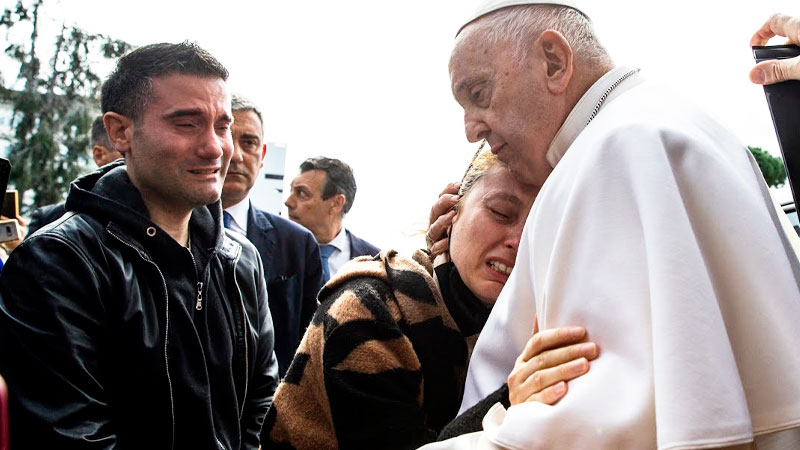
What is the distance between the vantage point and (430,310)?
6.59ft

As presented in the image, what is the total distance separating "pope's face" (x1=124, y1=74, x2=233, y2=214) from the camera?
279 cm

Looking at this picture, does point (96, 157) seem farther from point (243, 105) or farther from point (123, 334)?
point (123, 334)

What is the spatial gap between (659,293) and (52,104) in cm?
1388

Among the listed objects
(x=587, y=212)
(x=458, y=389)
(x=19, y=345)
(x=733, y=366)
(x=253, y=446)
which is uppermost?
(x=587, y=212)

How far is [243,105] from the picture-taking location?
4570 millimetres

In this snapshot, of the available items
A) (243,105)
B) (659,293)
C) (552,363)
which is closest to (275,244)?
(243,105)

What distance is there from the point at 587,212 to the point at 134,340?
1.70m

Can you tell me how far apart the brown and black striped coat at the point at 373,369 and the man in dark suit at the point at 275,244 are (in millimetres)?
2132

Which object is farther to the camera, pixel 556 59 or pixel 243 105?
pixel 243 105

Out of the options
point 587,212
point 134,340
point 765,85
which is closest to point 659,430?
point 587,212

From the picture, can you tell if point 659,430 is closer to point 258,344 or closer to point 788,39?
point 788,39

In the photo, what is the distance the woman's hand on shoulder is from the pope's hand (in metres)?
0.92

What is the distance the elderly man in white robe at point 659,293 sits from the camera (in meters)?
1.21

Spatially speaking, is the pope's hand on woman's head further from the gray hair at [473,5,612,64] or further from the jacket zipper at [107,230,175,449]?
the jacket zipper at [107,230,175,449]
